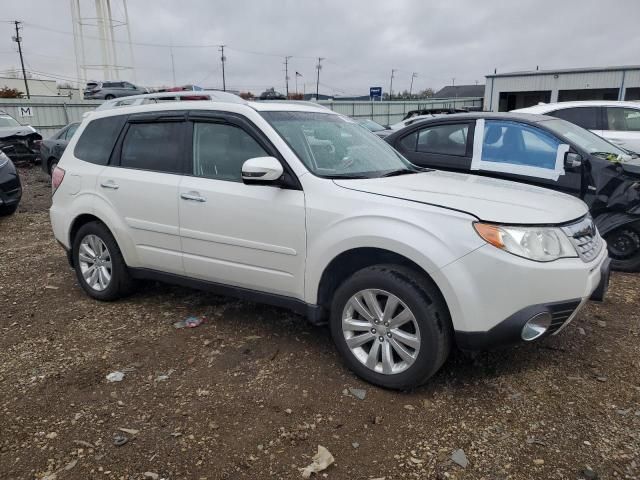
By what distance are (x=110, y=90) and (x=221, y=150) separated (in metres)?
34.3

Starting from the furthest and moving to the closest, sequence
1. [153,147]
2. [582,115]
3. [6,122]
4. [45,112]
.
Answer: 1. [45,112]
2. [6,122]
3. [582,115]
4. [153,147]

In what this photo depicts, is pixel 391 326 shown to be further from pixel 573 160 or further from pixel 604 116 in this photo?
pixel 604 116

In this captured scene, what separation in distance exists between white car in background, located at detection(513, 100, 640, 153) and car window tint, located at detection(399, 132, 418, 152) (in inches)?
113

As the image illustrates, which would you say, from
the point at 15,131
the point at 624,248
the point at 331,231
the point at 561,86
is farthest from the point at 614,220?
the point at 561,86

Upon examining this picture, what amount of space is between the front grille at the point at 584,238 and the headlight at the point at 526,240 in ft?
0.50

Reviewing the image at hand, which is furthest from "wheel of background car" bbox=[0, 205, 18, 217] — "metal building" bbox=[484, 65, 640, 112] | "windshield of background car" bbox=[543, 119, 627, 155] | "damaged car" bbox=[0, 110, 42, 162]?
"metal building" bbox=[484, 65, 640, 112]

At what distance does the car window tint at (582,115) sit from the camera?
8.02 m

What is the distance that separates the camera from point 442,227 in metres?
2.79

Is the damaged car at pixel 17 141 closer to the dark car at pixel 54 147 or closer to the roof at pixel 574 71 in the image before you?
the dark car at pixel 54 147

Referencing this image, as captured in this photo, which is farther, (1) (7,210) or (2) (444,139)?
(1) (7,210)

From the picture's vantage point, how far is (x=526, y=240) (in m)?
2.71

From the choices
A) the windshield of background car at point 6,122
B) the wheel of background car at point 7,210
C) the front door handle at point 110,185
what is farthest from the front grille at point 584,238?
the windshield of background car at point 6,122

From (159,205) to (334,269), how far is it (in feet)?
5.22

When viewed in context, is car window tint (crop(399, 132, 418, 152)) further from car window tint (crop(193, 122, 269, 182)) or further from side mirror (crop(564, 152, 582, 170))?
car window tint (crop(193, 122, 269, 182))
